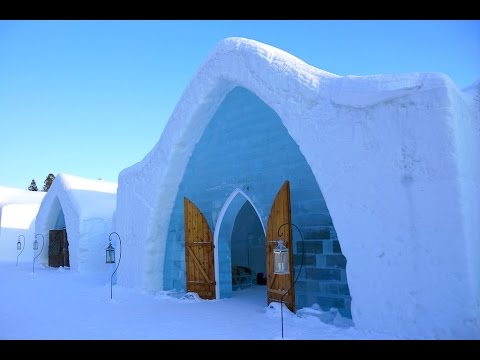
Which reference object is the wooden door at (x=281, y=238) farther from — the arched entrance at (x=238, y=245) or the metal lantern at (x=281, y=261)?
the metal lantern at (x=281, y=261)

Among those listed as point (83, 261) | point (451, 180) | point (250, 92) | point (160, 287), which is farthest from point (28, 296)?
point (451, 180)

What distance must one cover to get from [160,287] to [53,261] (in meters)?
9.68

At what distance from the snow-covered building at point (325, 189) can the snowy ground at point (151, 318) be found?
0.46 m

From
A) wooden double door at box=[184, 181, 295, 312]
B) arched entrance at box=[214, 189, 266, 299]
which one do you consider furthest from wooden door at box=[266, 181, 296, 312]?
arched entrance at box=[214, 189, 266, 299]

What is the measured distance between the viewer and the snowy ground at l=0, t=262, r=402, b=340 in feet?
17.2

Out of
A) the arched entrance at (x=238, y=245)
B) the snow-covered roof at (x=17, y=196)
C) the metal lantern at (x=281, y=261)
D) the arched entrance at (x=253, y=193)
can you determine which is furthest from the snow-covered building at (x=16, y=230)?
the metal lantern at (x=281, y=261)

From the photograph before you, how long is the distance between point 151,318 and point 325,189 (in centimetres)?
336

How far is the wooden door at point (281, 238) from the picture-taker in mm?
6336

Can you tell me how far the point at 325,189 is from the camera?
5562 millimetres

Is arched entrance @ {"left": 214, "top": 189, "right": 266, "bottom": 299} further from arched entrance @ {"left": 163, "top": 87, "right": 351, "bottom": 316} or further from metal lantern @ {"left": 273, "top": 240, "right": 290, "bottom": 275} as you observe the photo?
metal lantern @ {"left": 273, "top": 240, "right": 290, "bottom": 275}

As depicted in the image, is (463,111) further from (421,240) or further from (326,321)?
(326,321)

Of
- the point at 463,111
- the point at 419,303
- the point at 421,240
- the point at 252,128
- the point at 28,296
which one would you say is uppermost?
the point at 252,128

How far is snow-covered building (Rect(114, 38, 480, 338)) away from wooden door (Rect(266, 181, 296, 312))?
1.1 inches

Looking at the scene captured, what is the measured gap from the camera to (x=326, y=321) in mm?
5793
